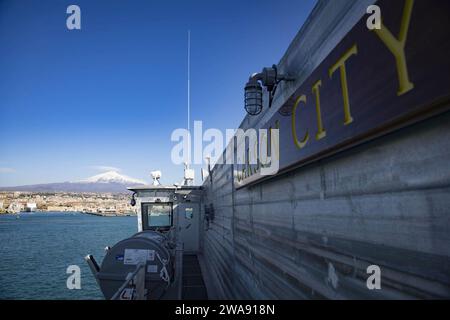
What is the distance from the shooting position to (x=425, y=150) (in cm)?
167

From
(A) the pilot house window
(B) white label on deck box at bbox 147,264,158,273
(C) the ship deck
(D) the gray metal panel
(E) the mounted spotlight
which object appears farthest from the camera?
(A) the pilot house window

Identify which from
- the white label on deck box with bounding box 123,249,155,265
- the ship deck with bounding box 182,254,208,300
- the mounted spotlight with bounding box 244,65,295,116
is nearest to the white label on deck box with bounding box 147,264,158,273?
the white label on deck box with bounding box 123,249,155,265

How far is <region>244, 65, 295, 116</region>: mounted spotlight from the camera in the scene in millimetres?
4025

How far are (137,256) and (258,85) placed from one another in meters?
5.46

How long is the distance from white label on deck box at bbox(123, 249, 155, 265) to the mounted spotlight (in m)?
4.92

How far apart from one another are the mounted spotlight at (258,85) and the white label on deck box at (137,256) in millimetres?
4920

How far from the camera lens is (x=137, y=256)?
24.5 ft

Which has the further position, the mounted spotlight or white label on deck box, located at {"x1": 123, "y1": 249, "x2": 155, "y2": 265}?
white label on deck box, located at {"x1": 123, "y1": 249, "x2": 155, "y2": 265}

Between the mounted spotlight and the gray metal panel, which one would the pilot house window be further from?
the mounted spotlight

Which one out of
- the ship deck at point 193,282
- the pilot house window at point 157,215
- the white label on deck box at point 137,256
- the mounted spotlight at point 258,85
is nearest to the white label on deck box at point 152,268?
the white label on deck box at point 137,256
